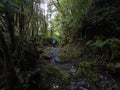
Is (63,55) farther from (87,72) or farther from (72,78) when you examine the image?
(72,78)

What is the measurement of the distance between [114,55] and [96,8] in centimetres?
263

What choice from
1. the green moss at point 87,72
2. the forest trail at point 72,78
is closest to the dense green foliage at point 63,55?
the green moss at point 87,72

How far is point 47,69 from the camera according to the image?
18.4ft

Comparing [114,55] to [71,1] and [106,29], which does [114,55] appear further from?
[71,1]

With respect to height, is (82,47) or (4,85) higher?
(82,47)

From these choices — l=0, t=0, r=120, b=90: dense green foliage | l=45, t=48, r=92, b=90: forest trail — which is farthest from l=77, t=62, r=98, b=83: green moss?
l=45, t=48, r=92, b=90: forest trail

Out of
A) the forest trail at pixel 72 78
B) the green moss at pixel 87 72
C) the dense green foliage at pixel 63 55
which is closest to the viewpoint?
the dense green foliage at pixel 63 55

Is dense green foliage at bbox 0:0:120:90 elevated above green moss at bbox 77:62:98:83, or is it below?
above

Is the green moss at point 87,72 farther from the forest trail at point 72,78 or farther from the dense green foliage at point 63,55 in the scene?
the forest trail at point 72,78

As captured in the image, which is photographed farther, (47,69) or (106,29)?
(106,29)

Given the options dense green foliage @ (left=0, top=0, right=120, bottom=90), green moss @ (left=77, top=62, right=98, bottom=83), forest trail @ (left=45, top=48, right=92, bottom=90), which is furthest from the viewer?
green moss @ (left=77, top=62, right=98, bottom=83)

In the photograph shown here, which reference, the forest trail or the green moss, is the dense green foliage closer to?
A: the green moss

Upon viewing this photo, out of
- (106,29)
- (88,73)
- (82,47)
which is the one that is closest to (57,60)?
(82,47)

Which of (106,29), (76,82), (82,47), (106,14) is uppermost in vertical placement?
(106,14)
